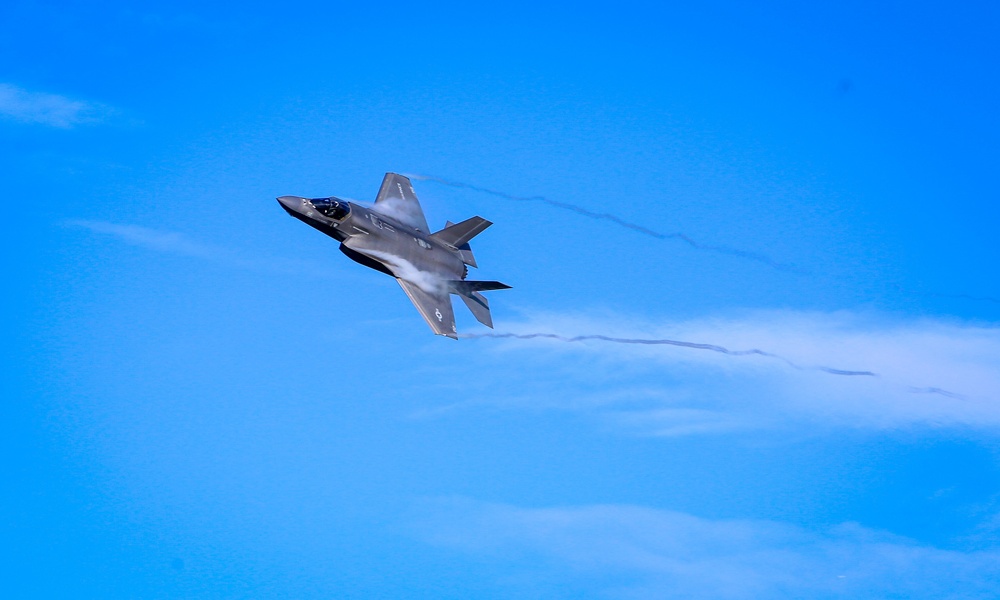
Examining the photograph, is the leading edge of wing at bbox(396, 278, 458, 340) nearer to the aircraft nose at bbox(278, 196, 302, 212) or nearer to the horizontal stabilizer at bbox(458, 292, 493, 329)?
the horizontal stabilizer at bbox(458, 292, 493, 329)

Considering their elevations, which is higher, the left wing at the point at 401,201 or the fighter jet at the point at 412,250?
the left wing at the point at 401,201

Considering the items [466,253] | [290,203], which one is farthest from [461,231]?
[290,203]

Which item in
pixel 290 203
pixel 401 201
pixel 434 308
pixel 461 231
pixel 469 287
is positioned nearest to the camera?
pixel 290 203

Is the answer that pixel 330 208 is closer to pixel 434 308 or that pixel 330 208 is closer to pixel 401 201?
pixel 434 308

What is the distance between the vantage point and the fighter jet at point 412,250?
7050 centimetres

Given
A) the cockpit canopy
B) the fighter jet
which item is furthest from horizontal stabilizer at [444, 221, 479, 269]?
the cockpit canopy

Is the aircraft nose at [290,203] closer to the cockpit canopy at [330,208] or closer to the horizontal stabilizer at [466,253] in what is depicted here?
the cockpit canopy at [330,208]

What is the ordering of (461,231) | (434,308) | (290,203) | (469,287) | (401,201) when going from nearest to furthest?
(290,203) < (434,308) < (469,287) < (461,231) < (401,201)

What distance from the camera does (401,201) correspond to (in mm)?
79500

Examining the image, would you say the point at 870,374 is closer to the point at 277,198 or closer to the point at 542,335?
the point at 542,335

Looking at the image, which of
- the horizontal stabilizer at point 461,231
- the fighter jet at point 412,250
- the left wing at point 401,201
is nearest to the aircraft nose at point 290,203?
the fighter jet at point 412,250

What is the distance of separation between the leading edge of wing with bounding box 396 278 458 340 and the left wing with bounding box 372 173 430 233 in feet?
17.8

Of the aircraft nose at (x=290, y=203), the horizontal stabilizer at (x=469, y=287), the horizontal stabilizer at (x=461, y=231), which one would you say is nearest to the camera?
the aircraft nose at (x=290, y=203)

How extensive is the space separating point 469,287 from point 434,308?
9.84ft
